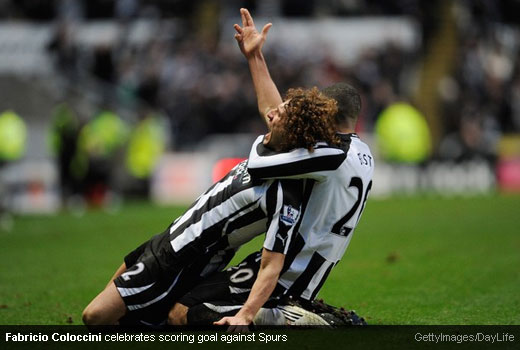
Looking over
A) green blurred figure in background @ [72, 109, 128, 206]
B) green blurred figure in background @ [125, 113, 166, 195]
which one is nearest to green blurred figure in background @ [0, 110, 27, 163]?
green blurred figure in background @ [72, 109, 128, 206]

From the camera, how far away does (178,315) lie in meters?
6.11

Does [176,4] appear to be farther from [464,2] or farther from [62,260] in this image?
[62,260]

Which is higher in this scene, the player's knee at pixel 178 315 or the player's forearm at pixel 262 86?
the player's forearm at pixel 262 86

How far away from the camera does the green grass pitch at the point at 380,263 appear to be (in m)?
7.11

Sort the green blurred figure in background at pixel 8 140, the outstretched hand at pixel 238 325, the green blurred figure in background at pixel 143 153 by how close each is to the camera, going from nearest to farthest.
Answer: the outstretched hand at pixel 238 325
the green blurred figure in background at pixel 8 140
the green blurred figure in background at pixel 143 153

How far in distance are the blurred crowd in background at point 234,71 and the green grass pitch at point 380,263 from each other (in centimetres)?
576

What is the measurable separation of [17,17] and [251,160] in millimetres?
25047

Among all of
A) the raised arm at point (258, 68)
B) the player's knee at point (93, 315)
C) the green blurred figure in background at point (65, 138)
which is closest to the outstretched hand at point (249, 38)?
the raised arm at point (258, 68)

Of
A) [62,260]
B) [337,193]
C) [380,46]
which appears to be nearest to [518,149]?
[380,46]

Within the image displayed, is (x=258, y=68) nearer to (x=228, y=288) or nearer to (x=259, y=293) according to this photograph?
(x=228, y=288)

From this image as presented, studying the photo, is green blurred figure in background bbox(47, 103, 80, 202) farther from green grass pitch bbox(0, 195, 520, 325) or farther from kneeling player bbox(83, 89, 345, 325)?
kneeling player bbox(83, 89, 345, 325)

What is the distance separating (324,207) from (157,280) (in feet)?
4.03

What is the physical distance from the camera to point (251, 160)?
576 centimetres

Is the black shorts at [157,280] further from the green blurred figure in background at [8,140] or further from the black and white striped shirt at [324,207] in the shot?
the green blurred figure in background at [8,140]
